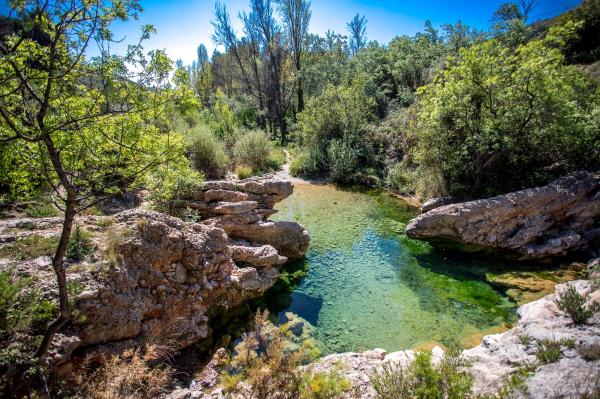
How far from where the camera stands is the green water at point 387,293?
621 centimetres

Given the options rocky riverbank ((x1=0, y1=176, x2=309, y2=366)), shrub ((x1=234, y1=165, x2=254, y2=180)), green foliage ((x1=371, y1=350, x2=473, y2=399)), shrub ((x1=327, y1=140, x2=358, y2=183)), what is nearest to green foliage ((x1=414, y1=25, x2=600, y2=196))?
shrub ((x1=327, y1=140, x2=358, y2=183))

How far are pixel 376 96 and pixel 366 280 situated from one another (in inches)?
731

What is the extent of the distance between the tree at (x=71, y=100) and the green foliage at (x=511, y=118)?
921 centimetres

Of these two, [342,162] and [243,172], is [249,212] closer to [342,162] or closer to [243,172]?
[243,172]

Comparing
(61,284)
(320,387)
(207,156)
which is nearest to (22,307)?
(61,284)

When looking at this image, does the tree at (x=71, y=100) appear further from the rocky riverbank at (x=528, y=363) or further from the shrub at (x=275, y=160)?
the shrub at (x=275, y=160)

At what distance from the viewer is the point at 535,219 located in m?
8.39

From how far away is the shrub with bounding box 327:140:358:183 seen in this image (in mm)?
16750

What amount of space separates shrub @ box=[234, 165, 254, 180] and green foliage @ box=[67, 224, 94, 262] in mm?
11535

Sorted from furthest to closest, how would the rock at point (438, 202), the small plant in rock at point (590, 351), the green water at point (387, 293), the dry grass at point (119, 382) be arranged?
the rock at point (438, 202), the green water at point (387, 293), the dry grass at point (119, 382), the small plant in rock at point (590, 351)

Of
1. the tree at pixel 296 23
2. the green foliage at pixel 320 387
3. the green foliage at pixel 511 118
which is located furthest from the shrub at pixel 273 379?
the tree at pixel 296 23

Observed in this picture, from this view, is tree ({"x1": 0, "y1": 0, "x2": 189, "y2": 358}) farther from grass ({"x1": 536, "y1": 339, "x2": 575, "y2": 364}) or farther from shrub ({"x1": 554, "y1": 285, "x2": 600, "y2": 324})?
shrub ({"x1": 554, "y1": 285, "x2": 600, "y2": 324})

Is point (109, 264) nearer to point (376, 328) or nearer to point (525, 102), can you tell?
point (376, 328)

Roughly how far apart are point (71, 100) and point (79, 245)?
232 cm
